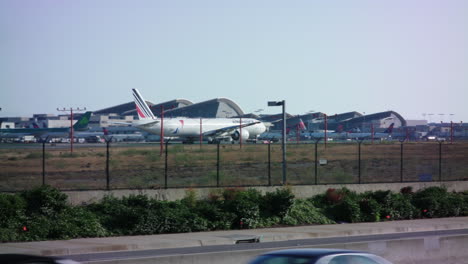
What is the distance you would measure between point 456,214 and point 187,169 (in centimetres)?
1375

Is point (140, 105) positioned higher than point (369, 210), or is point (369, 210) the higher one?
point (140, 105)

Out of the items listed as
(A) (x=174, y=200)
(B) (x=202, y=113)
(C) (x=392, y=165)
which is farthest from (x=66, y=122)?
(A) (x=174, y=200)

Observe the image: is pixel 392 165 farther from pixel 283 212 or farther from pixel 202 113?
pixel 202 113

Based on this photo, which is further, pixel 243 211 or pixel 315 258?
pixel 243 211

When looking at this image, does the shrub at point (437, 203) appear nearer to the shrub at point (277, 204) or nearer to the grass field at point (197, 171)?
the grass field at point (197, 171)

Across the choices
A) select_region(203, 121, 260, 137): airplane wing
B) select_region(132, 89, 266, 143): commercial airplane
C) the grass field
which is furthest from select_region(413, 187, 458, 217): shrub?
select_region(203, 121, 260, 137): airplane wing

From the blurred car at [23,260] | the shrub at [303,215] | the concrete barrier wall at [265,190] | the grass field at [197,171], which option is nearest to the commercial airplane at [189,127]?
the grass field at [197,171]

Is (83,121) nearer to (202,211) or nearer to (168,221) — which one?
(202,211)

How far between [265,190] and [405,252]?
39.1 ft

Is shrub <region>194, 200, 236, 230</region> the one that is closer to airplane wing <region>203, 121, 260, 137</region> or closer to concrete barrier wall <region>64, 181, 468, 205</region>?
concrete barrier wall <region>64, 181, 468, 205</region>

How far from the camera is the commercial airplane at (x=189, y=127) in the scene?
77875mm

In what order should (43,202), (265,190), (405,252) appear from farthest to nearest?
(265,190) < (43,202) < (405,252)

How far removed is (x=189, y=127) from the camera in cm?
7975

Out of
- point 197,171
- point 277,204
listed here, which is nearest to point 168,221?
point 277,204
